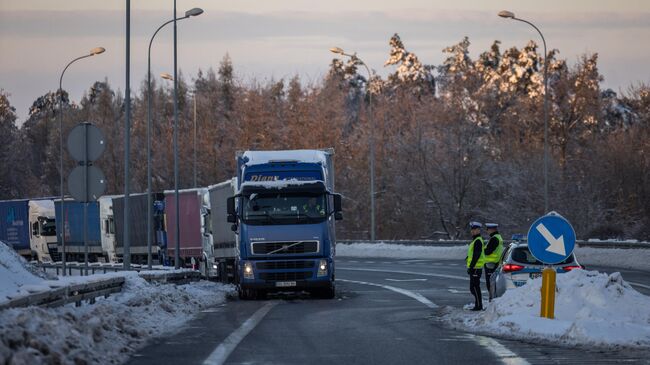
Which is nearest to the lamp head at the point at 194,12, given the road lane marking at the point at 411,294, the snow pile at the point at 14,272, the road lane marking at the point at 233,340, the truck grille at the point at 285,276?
the road lane marking at the point at 411,294

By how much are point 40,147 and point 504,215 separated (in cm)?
10949

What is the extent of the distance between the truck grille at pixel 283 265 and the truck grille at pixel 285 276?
0.43ft

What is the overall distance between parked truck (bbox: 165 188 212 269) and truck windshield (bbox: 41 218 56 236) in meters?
17.9

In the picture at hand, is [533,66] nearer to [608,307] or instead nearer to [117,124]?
[117,124]

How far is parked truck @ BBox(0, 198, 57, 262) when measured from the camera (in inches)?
2672

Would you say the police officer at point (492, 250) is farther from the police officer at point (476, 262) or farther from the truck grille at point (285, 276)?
the truck grille at point (285, 276)

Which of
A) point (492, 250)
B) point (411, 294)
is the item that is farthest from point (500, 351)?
point (411, 294)

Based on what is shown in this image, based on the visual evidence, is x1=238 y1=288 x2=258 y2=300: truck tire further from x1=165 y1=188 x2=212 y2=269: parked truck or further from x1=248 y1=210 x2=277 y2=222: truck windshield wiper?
x1=165 y1=188 x2=212 y2=269: parked truck

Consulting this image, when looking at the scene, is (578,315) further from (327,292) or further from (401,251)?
(401,251)

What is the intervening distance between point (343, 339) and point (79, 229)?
48.1 metres

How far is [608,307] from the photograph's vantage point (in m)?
17.7

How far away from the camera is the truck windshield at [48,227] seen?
67.6 m

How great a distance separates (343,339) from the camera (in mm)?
17391

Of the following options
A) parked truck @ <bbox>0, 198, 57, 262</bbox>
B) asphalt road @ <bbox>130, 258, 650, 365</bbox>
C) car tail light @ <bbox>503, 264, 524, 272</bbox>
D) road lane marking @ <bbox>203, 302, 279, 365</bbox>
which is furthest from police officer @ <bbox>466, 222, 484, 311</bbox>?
parked truck @ <bbox>0, 198, 57, 262</bbox>
